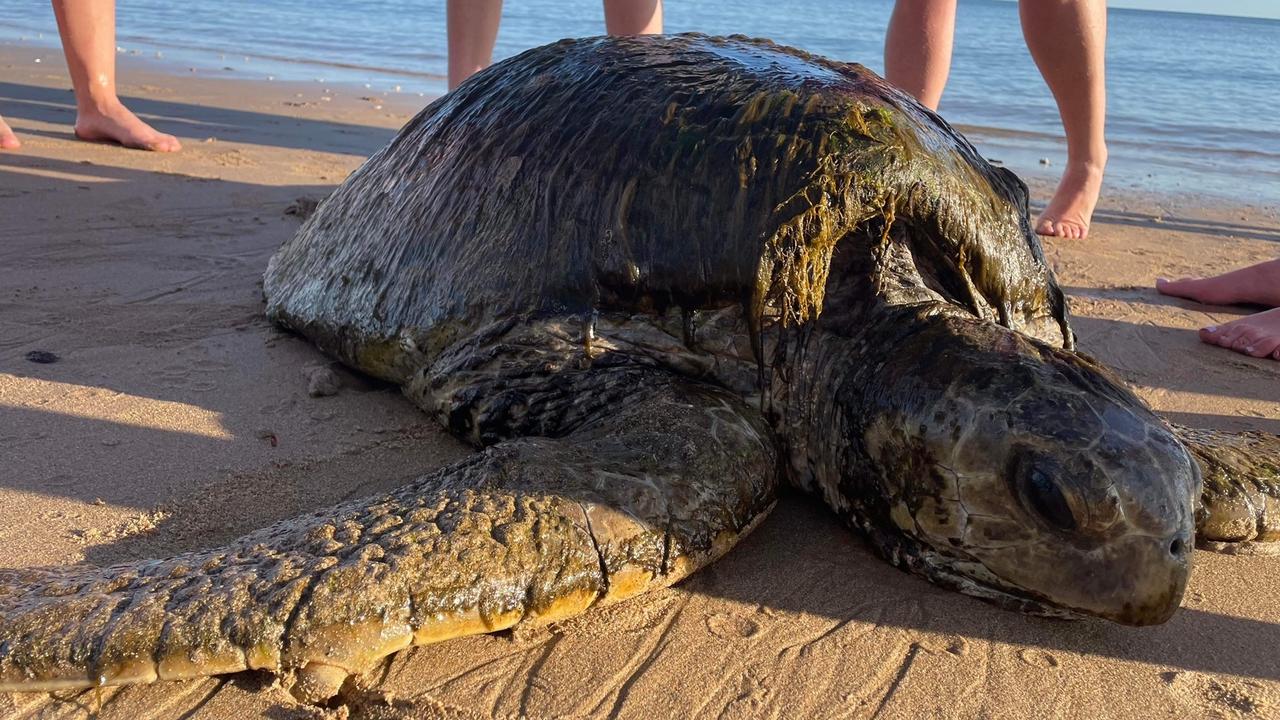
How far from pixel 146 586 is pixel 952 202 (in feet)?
6.89

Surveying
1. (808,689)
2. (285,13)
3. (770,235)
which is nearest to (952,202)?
(770,235)

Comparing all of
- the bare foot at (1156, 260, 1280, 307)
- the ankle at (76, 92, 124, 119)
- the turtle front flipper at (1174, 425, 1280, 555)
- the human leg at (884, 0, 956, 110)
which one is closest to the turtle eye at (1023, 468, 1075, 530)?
the turtle front flipper at (1174, 425, 1280, 555)

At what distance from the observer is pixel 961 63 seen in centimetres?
1695

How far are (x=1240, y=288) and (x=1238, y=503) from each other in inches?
107

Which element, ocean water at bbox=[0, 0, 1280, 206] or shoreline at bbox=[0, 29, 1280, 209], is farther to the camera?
ocean water at bbox=[0, 0, 1280, 206]

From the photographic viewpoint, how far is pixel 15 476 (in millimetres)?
2572

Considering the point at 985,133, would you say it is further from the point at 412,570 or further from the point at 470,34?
the point at 412,570

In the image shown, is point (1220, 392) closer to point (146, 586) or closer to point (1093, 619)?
point (1093, 619)

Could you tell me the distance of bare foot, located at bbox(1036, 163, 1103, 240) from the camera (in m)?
5.77

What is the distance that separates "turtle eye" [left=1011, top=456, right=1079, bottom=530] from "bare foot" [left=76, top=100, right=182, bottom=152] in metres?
6.09

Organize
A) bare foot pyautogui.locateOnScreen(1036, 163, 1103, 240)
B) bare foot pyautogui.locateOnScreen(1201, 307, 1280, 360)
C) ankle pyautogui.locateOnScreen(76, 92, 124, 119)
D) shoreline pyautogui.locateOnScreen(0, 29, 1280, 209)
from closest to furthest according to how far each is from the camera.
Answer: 1. bare foot pyautogui.locateOnScreen(1201, 307, 1280, 360)
2. bare foot pyautogui.locateOnScreen(1036, 163, 1103, 240)
3. ankle pyautogui.locateOnScreen(76, 92, 124, 119)
4. shoreline pyautogui.locateOnScreen(0, 29, 1280, 209)

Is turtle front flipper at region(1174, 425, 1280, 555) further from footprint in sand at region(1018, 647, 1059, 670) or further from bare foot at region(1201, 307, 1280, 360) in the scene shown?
bare foot at region(1201, 307, 1280, 360)

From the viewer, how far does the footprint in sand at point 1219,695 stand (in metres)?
1.95

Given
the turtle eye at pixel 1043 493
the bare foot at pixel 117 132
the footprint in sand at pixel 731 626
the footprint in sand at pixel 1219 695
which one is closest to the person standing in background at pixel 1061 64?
the turtle eye at pixel 1043 493
